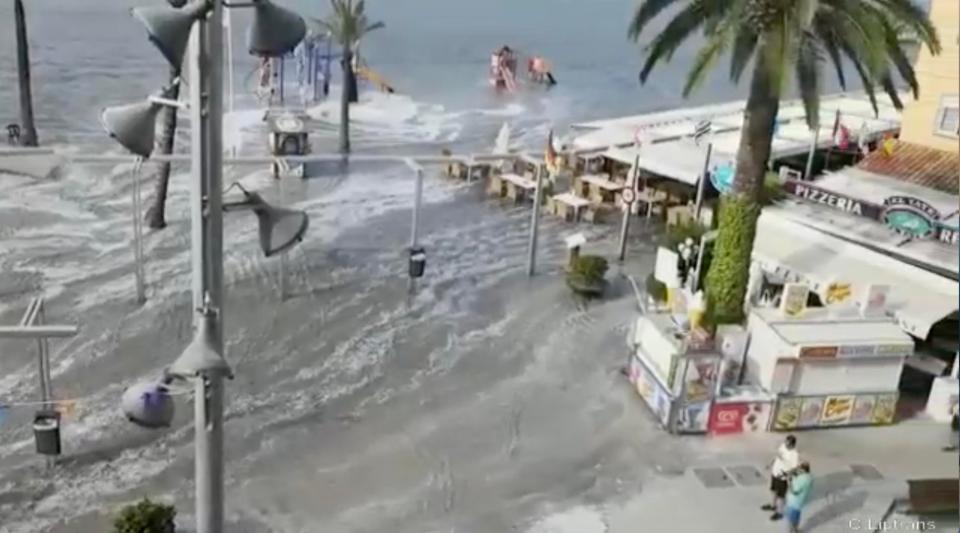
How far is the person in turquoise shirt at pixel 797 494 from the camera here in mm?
13141

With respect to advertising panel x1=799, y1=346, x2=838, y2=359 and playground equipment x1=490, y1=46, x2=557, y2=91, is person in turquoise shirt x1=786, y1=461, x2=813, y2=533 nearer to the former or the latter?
advertising panel x1=799, y1=346, x2=838, y2=359

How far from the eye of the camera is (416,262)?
21141mm

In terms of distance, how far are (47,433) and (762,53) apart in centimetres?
1181

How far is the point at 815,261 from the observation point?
62.2ft

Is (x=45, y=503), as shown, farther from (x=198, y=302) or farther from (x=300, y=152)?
(x=300, y=152)

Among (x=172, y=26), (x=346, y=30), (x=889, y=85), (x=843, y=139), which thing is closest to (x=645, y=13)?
(x=889, y=85)

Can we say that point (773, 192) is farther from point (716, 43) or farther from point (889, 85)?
point (716, 43)

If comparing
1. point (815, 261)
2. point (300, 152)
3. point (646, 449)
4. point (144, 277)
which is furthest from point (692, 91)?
point (300, 152)

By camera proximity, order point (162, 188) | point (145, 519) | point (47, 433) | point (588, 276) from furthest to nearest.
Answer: point (162, 188)
point (588, 276)
point (47, 433)
point (145, 519)

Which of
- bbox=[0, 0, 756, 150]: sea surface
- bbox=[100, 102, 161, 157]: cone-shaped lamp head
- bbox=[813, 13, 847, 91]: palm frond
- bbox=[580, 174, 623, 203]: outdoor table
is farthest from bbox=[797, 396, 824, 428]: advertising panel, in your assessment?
bbox=[0, 0, 756, 150]: sea surface

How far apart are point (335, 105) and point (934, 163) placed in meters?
22.3

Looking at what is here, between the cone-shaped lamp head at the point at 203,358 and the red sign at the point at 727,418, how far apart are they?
10379 mm

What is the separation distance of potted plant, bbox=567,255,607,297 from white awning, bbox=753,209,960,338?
10.2 feet

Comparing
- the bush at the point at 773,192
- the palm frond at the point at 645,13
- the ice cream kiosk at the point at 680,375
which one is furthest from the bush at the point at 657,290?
the palm frond at the point at 645,13
